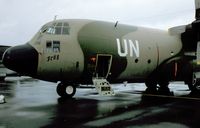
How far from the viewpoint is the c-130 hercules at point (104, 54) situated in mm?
13641

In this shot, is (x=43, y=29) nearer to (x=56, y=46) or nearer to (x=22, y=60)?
(x=56, y=46)

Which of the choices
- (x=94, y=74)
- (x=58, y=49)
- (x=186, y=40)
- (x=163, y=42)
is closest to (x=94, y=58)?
(x=94, y=74)

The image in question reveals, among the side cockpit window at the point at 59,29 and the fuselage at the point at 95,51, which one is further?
the side cockpit window at the point at 59,29

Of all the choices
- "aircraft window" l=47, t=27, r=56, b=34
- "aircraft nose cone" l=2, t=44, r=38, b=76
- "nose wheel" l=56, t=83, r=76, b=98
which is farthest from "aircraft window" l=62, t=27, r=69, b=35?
"nose wheel" l=56, t=83, r=76, b=98

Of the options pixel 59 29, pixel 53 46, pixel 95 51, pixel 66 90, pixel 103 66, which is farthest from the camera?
pixel 103 66

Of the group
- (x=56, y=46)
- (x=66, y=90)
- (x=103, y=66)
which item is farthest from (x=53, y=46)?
(x=103, y=66)

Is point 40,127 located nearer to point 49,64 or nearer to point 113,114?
point 113,114

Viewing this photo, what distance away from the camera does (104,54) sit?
14.6 metres

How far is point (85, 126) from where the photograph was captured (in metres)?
8.05

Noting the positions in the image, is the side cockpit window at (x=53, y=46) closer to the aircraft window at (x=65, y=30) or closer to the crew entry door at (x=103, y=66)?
the aircraft window at (x=65, y=30)

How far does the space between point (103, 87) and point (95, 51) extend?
6.33ft

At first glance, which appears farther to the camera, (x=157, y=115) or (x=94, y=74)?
(x=94, y=74)

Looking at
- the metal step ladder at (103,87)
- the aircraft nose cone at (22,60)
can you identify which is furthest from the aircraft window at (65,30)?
the metal step ladder at (103,87)

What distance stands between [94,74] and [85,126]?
6640 millimetres
